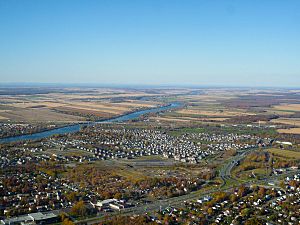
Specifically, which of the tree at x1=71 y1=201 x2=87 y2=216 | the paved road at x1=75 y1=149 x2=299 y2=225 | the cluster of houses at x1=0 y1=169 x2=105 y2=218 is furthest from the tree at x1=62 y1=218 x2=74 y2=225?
the cluster of houses at x1=0 y1=169 x2=105 y2=218

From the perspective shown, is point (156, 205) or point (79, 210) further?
point (156, 205)

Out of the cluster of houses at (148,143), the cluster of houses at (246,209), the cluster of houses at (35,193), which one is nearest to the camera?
the cluster of houses at (246,209)

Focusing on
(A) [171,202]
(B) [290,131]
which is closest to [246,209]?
(A) [171,202]

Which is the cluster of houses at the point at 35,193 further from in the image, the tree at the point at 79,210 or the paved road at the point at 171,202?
the paved road at the point at 171,202

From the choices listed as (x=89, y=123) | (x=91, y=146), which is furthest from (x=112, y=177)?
(x=89, y=123)

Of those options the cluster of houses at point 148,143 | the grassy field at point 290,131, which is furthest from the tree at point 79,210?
the grassy field at point 290,131

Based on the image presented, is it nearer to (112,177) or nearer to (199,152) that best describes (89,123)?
(199,152)

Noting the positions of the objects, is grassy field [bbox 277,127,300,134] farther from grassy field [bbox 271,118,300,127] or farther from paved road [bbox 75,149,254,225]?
paved road [bbox 75,149,254,225]

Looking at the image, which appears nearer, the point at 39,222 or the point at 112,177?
the point at 39,222

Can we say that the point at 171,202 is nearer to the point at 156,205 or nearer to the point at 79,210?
the point at 156,205

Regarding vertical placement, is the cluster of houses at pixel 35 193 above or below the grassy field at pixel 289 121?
below

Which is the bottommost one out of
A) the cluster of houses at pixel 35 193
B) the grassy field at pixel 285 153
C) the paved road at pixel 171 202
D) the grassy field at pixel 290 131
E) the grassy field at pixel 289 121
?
the paved road at pixel 171 202
